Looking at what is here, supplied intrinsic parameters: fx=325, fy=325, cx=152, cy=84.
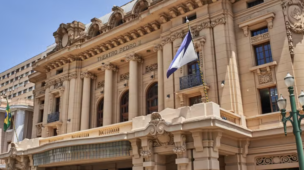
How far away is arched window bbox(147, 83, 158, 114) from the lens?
25969 millimetres

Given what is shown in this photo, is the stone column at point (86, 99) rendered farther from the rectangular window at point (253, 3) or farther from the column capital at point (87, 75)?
the rectangular window at point (253, 3)

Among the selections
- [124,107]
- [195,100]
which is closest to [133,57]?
[124,107]

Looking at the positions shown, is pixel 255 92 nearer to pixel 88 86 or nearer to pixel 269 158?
pixel 269 158

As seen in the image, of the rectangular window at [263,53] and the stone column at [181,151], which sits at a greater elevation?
the rectangular window at [263,53]

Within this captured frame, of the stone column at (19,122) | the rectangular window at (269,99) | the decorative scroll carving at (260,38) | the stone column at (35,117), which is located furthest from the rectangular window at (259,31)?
the stone column at (19,122)

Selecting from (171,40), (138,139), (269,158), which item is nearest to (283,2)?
(171,40)

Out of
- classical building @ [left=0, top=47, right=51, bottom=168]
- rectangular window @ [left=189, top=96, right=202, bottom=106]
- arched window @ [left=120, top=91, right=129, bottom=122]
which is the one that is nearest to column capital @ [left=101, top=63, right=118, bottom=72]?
arched window @ [left=120, top=91, right=129, bottom=122]

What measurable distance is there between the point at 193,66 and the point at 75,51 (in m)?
13.1

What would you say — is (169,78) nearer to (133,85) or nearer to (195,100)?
(195,100)

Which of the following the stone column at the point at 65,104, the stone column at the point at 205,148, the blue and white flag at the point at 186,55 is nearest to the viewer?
the stone column at the point at 205,148

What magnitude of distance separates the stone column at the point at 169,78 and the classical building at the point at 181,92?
0.08m

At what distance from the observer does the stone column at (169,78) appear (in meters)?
22.6

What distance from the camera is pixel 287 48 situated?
1942cm

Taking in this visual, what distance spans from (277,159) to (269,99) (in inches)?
142
